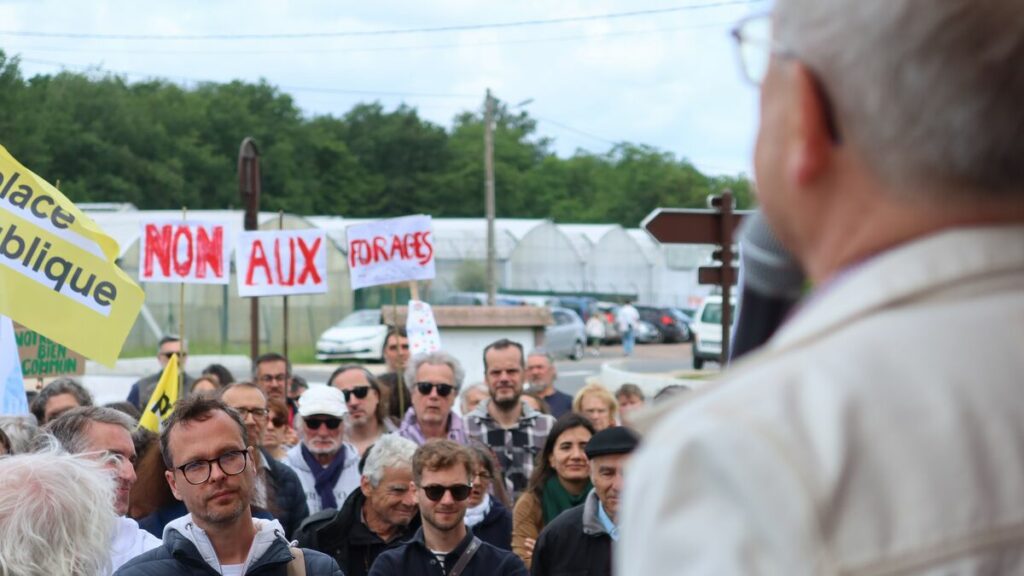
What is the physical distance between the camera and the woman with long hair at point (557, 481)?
734cm

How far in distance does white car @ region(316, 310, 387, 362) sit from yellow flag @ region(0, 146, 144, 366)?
2674cm

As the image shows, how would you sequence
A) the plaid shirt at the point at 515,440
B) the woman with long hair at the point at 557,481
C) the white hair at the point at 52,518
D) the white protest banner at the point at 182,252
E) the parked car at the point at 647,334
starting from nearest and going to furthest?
the white hair at the point at 52,518 → the woman with long hair at the point at 557,481 → the plaid shirt at the point at 515,440 → the white protest banner at the point at 182,252 → the parked car at the point at 647,334

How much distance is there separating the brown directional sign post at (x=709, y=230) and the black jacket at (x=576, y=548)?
5570 millimetres

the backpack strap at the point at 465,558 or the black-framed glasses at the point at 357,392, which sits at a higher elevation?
the black-framed glasses at the point at 357,392

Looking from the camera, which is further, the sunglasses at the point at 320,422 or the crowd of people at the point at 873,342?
the sunglasses at the point at 320,422

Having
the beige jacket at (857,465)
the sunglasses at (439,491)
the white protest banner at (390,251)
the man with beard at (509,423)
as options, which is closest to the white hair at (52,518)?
the sunglasses at (439,491)

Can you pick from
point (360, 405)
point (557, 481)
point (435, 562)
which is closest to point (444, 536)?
point (435, 562)

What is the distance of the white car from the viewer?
3525 cm

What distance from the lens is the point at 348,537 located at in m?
6.77

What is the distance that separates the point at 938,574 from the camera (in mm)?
1061

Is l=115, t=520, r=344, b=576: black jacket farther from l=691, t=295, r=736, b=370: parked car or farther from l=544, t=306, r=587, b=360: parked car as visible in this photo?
l=544, t=306, r=587, b=360: parked car

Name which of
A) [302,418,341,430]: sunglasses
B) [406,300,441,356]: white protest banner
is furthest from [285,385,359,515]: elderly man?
[406,300,441,356]: white protest banner

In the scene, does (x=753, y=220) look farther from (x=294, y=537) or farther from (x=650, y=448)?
(x=294, y=537)

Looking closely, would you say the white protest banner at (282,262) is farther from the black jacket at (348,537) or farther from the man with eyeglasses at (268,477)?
the black jacket at (348,537)
